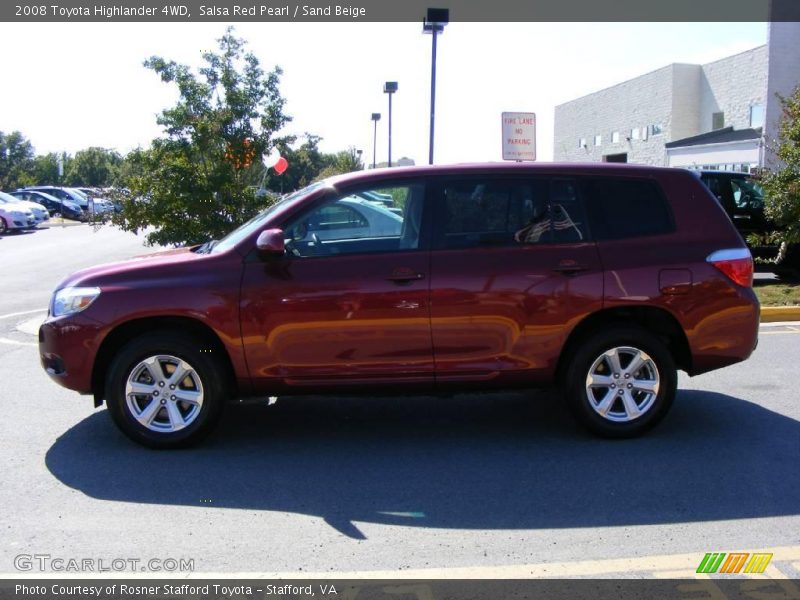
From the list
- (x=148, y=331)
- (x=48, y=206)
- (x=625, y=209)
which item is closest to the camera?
(x=148, y=331)

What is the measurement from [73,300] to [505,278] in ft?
9.48

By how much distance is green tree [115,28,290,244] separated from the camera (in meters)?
9.76

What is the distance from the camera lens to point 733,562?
378 cm

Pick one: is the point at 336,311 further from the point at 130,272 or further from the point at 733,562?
the point at 733,562

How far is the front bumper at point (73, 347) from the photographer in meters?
5.26

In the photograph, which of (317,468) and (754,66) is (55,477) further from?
(754,66)

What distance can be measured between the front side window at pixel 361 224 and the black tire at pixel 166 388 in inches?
38.0

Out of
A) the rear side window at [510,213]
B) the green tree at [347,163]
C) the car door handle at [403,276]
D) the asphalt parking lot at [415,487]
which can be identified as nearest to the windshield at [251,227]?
the car door handle at [403,276]

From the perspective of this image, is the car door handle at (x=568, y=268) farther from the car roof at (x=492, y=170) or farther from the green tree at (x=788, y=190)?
the green tree at (x=788, y=190)

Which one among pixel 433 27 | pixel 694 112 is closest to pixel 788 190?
pixel 433 27

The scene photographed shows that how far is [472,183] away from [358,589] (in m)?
2.95

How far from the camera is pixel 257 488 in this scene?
4773 millimetres

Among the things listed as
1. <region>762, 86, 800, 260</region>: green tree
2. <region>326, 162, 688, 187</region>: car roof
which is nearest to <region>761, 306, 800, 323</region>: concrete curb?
<region>762, 86, 800, 260</region>: green tree

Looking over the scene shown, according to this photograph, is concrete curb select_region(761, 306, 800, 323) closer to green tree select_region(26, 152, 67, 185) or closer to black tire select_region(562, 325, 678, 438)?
black tire select_region(562, 325, 678, 438)
